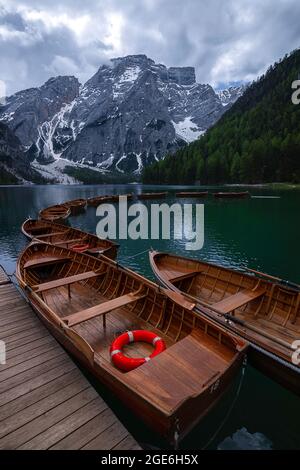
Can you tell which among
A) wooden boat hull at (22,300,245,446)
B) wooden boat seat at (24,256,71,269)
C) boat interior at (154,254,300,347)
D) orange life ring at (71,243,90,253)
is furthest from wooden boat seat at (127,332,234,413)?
orange life ring at (71,243,90,253)

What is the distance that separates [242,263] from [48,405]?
22819 mm

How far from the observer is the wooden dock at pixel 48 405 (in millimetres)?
7219

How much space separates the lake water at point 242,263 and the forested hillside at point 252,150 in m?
73.6

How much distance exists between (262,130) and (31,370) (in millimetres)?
175170

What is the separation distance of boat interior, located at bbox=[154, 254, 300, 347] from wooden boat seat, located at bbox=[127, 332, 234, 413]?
2506mm

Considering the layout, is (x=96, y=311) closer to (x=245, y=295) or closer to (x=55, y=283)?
(x=55, y=283)

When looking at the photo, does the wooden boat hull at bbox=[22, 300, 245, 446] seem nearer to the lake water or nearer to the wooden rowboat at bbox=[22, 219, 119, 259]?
the lake water

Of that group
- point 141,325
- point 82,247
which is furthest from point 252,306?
point 82,247

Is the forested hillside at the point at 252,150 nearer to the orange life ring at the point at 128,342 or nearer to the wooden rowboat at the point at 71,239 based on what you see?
the wooden rowboat at the point at 71,239

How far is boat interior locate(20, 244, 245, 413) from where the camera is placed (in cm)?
802

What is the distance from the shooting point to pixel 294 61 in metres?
196

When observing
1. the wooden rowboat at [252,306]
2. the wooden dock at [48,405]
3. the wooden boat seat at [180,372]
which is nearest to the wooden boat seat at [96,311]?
the wooden dock at [48,405]
